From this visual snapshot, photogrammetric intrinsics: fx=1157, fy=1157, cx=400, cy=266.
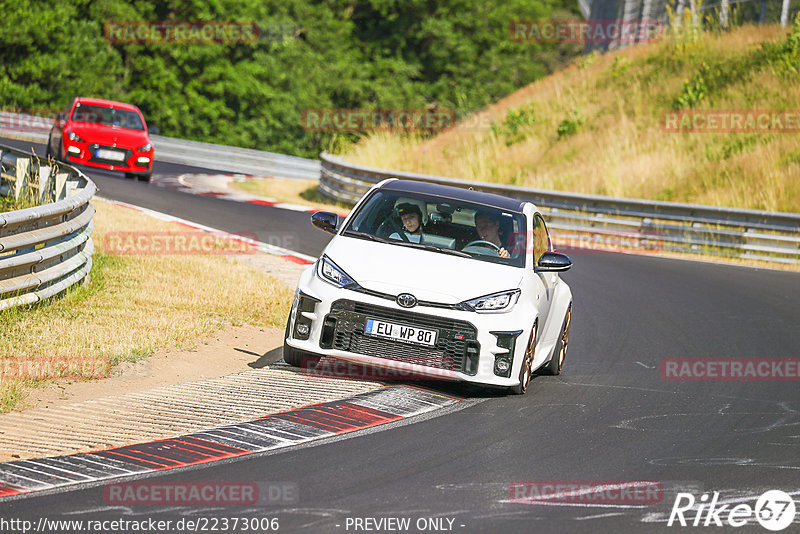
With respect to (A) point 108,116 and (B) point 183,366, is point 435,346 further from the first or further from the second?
(A) point 108,116

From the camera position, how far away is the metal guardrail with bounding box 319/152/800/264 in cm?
2123

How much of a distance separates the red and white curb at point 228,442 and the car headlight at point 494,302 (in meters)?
0.70

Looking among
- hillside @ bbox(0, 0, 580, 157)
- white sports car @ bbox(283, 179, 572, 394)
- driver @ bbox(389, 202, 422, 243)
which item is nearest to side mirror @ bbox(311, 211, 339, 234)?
white sports car @ bbox(283, 179, 572, 394)

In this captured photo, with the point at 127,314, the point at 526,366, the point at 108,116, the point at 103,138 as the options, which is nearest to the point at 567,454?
the point at 526,366

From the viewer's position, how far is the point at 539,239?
975 cm

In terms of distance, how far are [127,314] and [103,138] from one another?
14.8 meters

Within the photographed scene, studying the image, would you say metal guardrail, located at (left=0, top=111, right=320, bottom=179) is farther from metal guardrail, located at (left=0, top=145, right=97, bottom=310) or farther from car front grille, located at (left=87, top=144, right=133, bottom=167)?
metal guardrail, located at (left=0, top=145, right=97, bottom=310)

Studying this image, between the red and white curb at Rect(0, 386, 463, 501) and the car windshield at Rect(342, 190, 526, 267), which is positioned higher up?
the car windshield at Rect(342, 190, 526, 267)

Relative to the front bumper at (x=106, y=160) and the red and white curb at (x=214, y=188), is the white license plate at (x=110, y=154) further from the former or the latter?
the red and white curb at (x=214, y=188)

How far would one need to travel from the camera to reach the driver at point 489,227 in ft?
30.4

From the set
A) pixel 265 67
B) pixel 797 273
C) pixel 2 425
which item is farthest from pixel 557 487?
pixel 265 67

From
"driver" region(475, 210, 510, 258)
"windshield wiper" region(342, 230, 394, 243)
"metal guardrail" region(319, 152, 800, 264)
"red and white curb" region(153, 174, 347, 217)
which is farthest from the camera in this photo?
"red and white curb" region(153, 174, 347, 217)

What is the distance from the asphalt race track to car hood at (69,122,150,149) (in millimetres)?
14997

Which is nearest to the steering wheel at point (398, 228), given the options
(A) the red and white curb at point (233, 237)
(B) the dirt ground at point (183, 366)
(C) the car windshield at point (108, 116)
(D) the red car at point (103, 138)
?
(B) the dirt ground at point (183, 366)
